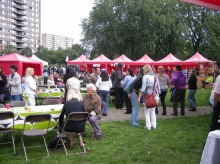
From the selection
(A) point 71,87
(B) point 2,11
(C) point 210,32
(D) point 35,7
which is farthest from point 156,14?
(D) point 35,7

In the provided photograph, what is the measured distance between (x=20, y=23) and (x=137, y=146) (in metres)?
114

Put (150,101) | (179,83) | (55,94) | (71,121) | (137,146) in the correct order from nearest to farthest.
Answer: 1. (71,121)
2. (137,146)
3. (150,101)
4. (179,83)
5. (55,94)

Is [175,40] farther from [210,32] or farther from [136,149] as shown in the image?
[136,149]

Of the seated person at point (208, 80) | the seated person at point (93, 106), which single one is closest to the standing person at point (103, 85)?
the seated person at point (93, 106)

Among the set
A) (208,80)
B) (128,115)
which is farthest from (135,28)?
(128,115)

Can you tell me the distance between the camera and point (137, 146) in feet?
17.3

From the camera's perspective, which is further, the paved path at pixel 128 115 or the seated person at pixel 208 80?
the seated person at pixel 208 80

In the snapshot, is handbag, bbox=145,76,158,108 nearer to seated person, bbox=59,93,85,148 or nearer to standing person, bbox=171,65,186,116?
seated person, bbox=59,93,85,148

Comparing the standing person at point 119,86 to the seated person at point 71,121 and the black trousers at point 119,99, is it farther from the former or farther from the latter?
the seated person at point 71,121

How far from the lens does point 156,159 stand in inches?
179

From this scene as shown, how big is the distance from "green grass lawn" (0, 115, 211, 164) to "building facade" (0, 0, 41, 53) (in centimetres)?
9200

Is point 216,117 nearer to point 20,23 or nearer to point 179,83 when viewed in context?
point 179,83

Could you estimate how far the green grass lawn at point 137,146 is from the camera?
450 centimetres

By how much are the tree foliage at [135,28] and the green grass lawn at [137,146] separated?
2347 cm
